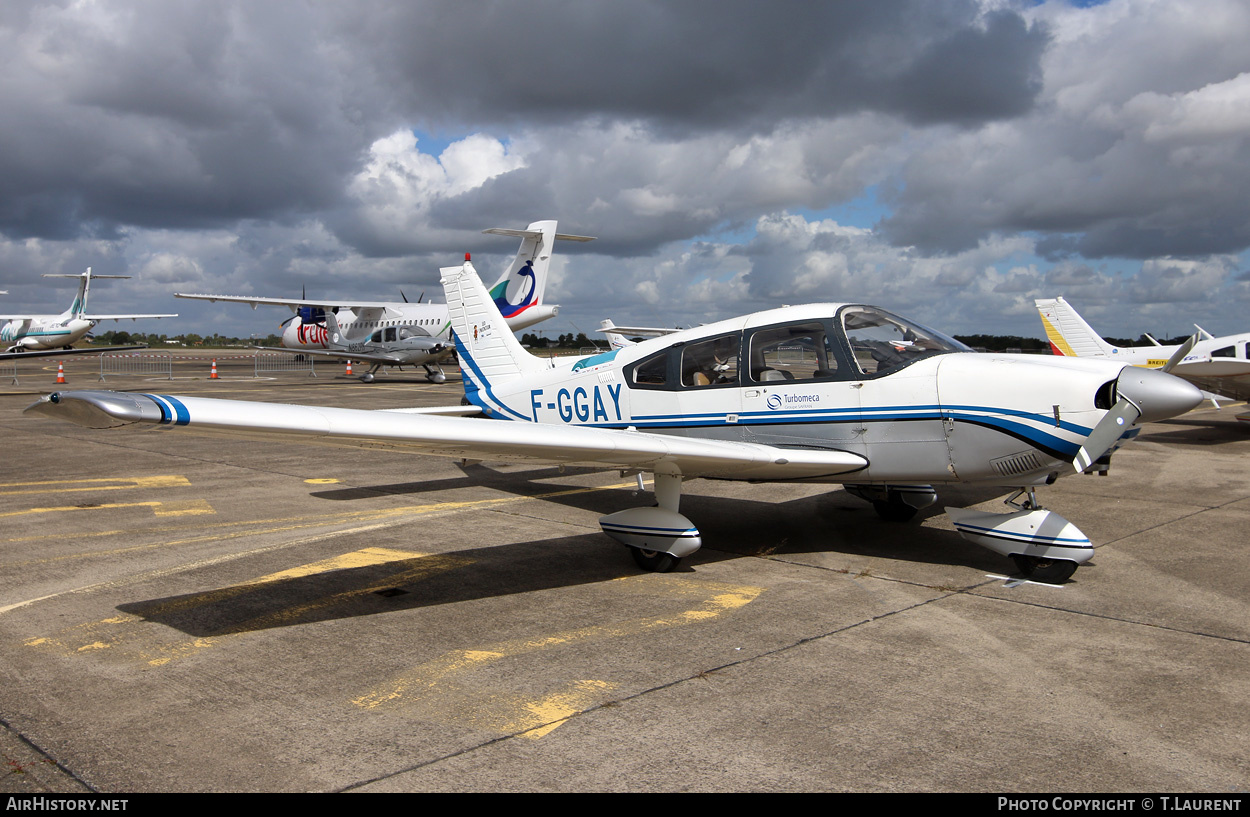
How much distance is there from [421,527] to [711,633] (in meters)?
3.88

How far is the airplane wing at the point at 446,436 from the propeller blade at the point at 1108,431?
Answer: 1545 mm

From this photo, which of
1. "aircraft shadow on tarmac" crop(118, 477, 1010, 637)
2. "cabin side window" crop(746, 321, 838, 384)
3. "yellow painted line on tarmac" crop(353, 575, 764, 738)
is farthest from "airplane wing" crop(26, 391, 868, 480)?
"yellow painted line on tarmac" crop(353, 575, 764, 738)

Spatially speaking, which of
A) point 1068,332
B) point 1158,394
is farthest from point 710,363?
point 1068,332

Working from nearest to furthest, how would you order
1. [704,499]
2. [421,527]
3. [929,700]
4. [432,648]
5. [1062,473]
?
1. [929,700]
2. [432,648]
3. [1062,473]
4. [421,527]
5. [704,499]

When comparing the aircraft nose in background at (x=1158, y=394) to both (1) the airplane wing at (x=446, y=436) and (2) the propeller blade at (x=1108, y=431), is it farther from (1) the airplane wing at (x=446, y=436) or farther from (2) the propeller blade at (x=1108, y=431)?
(1) the airplane wing at (x=446, y=436)

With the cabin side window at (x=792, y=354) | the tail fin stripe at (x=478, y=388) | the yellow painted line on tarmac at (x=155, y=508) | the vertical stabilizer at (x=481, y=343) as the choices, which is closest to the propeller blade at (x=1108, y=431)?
the cabin side window at (x=792, y=354)

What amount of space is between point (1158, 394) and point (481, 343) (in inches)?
272

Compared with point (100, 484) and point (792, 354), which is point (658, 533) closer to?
point (792, 354)

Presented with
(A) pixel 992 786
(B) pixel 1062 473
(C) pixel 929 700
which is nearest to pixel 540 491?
(B) pixel 1062 473

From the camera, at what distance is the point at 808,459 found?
6098mm

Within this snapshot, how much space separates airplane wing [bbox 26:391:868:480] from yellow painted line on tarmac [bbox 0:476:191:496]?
6.74 m

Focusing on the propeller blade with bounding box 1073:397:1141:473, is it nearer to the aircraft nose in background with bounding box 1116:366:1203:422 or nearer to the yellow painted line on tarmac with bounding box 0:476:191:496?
the aircraft nose in background with bounding box 1116:366:1203:422
